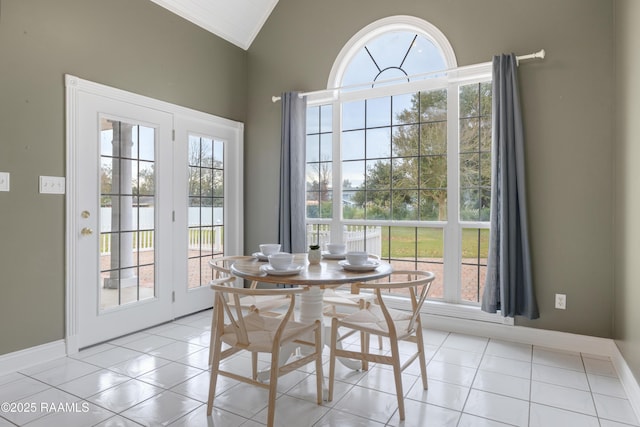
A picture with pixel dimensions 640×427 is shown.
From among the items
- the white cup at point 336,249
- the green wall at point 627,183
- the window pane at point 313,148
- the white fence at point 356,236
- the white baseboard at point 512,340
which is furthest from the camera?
the window pane at point 313,148

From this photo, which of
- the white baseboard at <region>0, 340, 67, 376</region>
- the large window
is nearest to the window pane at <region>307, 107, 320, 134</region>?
the large window

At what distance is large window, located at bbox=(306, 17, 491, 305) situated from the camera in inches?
134

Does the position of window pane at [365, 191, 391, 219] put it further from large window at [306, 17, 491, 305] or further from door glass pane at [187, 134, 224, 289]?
door glass pane at [187, 134, 224, 289]

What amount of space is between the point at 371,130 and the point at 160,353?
273 cm

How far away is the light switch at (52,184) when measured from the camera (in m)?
2.71

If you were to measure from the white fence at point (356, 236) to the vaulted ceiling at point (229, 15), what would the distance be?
227 cm

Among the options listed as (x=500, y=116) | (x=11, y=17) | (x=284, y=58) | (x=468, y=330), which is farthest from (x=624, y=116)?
(x=11, y=17)

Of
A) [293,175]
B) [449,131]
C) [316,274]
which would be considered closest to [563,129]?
[449,131]

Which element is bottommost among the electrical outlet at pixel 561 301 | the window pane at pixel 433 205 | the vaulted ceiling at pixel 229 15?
the electrical outlet at pixel 561 301

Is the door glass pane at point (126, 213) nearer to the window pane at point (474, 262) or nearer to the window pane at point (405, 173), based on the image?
the window pane at point (405, 173)

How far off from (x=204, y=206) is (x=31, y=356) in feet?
6.25

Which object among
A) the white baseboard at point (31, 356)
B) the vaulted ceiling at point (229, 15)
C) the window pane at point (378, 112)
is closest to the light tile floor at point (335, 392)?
the white baseboard at point (31, 356)

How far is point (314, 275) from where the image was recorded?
2.13 m

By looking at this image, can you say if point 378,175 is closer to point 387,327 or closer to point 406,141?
point 406,141
